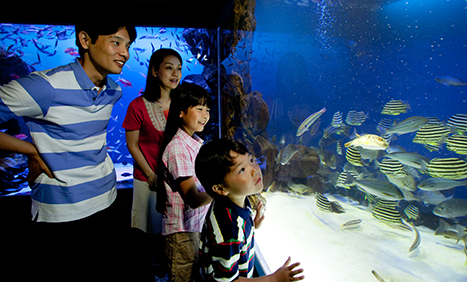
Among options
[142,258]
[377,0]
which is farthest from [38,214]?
[377,0]

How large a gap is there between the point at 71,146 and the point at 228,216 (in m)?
1.23

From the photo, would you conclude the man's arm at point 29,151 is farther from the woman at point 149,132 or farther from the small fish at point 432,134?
the small fish at point 432,134

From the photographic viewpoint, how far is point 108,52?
145cm

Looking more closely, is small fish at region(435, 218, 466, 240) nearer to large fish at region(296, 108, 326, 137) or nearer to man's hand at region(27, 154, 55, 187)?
large fish at region(296, 108, 326, 137)

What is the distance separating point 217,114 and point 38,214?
3.33m

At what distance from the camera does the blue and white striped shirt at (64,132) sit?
117 cm

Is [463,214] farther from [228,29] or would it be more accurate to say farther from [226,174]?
[228,29]

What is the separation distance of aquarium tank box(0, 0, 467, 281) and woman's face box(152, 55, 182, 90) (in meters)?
1.23

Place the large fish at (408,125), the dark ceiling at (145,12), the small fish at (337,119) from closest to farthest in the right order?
the large fish at (408,125) → the small fish at (337,119) → the dark ceiling at (145,12)

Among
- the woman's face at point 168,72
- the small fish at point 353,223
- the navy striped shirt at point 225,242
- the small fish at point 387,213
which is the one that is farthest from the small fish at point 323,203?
the woman's face at point 168,72

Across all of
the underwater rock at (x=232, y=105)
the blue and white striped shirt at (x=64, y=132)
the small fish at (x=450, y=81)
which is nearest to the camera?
the small fish at (x=450, y=81)

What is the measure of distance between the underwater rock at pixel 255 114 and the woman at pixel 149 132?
47.7 inches

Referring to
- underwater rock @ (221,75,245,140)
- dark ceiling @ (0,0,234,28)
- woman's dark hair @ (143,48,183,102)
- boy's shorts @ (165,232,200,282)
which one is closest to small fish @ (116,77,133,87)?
dark ceiling @ (0,0,234,28)

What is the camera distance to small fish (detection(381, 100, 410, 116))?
113cm
